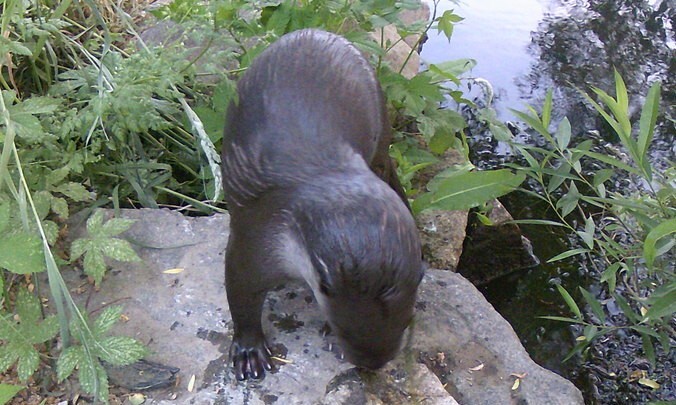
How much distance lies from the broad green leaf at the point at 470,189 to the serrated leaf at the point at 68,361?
42.9 inches

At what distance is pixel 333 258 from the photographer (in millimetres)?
1415

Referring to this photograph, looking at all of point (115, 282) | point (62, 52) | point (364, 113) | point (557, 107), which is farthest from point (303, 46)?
point (557, 107)

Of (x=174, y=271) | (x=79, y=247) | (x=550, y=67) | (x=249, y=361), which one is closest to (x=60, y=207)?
(x=79, y=247)

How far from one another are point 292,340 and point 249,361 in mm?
170

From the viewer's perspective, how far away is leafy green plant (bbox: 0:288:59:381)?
5.76 ft

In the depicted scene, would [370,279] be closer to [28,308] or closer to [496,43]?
[28,308]

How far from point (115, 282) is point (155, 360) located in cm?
33

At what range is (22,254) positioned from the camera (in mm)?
1722

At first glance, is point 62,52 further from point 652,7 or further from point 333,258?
point 652,7

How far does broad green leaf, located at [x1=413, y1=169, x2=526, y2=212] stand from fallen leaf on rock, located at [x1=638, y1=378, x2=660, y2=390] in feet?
3.16

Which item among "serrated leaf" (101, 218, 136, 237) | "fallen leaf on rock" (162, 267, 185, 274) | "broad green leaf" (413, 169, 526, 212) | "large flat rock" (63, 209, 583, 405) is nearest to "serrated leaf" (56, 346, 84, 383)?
"large flat rock" (63, 209, 583, 405)

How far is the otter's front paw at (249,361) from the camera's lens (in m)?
1.92

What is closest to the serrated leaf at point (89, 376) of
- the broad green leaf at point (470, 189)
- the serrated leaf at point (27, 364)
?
the serrated leaf at point (27, 364)

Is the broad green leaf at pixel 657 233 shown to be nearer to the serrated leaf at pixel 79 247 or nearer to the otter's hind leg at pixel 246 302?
the otter's hind leg at pixel 246 302
